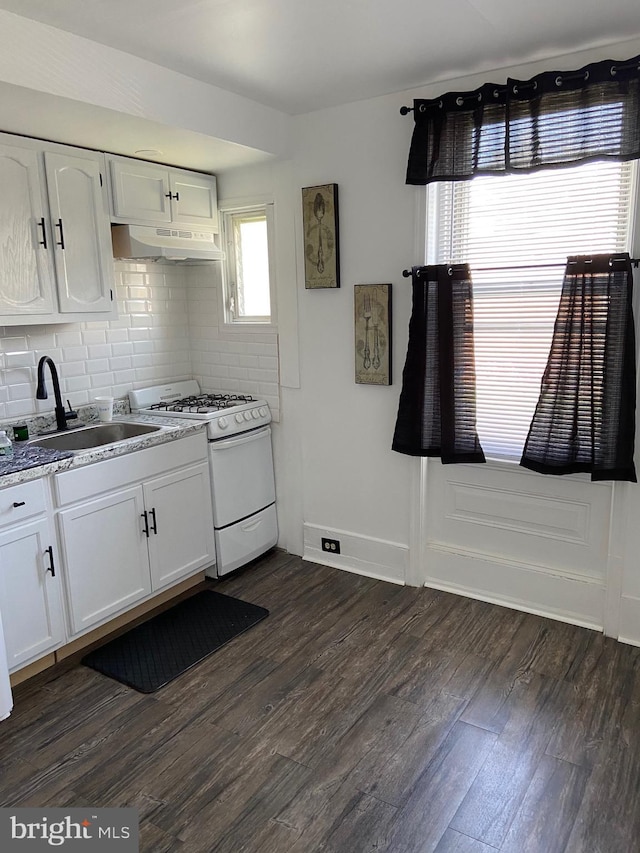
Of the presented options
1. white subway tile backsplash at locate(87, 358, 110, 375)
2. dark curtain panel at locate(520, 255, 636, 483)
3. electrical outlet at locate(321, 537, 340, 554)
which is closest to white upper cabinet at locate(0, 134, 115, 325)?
white subway tile backsplash at locate(87, 358, 110, 375)

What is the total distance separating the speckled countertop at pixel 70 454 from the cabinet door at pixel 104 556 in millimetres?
206

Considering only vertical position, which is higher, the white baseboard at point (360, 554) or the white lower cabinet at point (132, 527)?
the white lower cabinet at point (132, 527)

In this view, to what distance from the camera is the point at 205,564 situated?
3.49 m

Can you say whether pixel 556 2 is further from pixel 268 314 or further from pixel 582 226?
pixel 268 314

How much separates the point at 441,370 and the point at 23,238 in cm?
201

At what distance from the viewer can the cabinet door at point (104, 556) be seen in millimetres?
2762

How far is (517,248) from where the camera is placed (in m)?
2.93

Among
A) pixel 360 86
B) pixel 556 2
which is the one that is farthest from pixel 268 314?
pixel 556 2

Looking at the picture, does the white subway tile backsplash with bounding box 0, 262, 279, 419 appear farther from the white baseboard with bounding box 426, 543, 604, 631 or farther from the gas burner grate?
the white baseboard with bounding box 426, 543, 604, 631

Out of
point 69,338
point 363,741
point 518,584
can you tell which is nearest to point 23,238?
point 69,338

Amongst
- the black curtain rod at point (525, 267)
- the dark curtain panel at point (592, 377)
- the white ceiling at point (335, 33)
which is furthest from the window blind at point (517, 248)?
the white ceiling at point (335, 33)

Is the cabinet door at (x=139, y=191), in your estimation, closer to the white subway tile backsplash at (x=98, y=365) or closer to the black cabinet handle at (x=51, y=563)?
the white subway tile backsplash at (x=98, y=365)

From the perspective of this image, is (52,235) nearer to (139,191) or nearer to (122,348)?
(139,191)

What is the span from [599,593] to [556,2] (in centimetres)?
243
